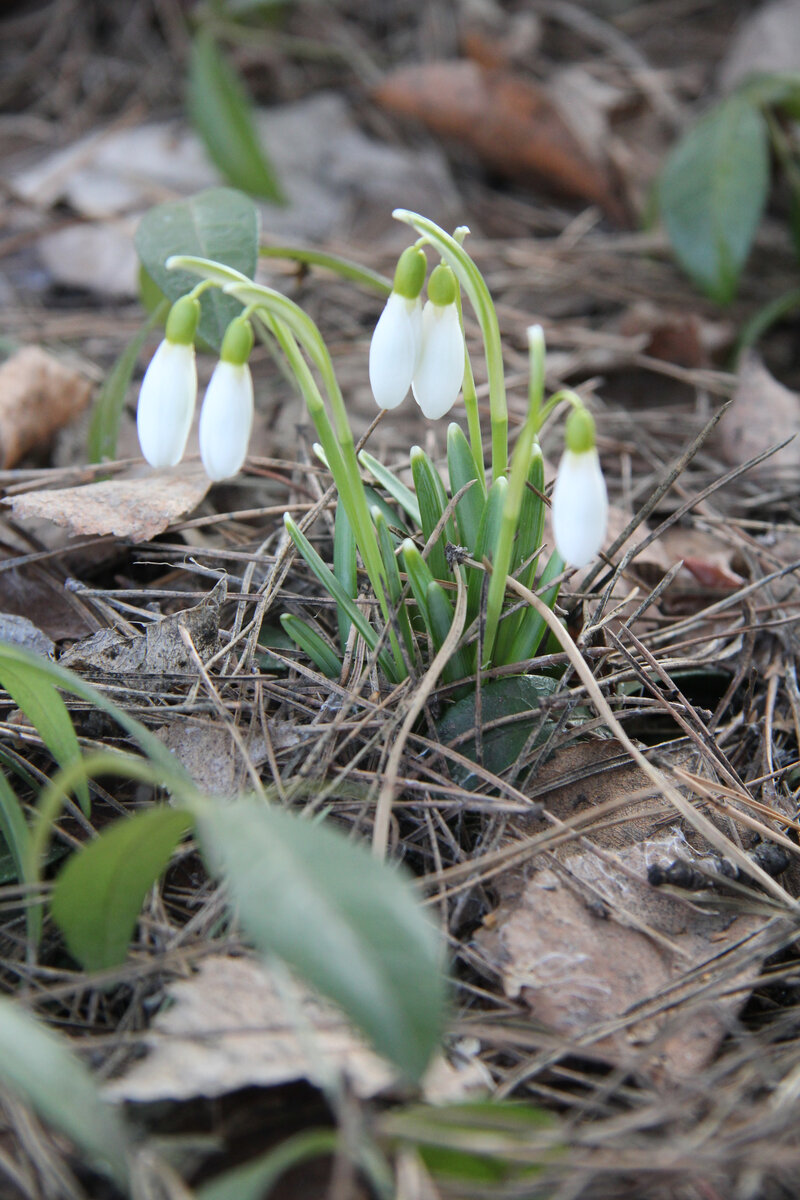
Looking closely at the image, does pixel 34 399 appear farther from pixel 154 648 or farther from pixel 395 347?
pixel 395 347

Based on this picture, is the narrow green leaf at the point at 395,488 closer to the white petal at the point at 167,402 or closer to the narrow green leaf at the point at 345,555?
the narrow green leaf at the point at 345,555

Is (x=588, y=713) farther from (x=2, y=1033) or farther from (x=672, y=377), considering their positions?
(x=672, y=377)

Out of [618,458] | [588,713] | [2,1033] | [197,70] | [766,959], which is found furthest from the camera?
[197,70]

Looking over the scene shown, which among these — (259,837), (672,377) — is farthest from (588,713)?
(672,377)

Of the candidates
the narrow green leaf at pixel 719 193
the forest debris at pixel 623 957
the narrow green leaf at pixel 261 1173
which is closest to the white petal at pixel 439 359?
the forest debris at pixel 623 957

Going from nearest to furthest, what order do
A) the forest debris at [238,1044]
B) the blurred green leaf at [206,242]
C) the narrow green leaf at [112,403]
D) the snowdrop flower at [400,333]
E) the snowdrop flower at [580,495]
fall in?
the forest debris at [238,1044]
the snowdrop flower at [580,495]
the snowdrop flower at [400,333]
the blurred green leaf at [206,242]
the narrow green leaf at [112,403]

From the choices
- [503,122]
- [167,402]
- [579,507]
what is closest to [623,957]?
[579,507]
